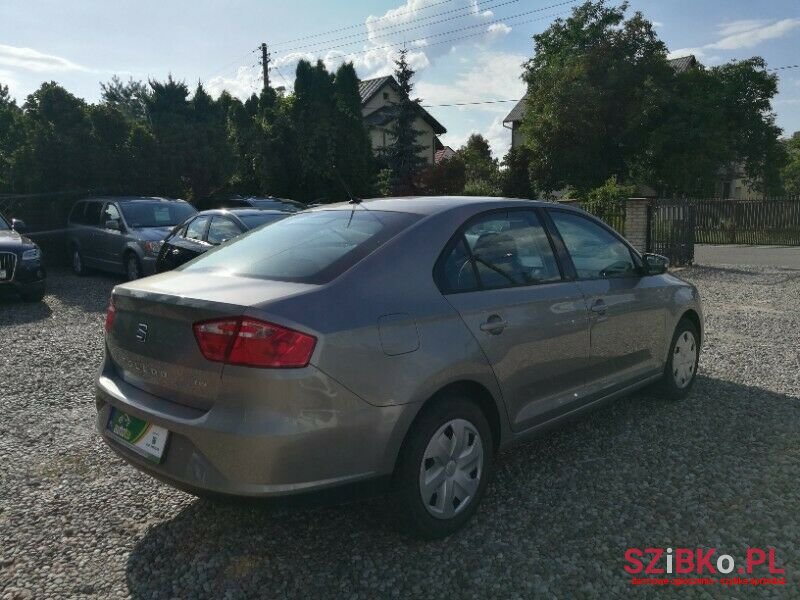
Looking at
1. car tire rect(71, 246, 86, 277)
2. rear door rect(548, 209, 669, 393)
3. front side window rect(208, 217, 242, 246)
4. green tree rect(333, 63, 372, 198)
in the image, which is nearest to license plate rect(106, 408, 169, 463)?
rear door rect(548, 209, 669, 393)

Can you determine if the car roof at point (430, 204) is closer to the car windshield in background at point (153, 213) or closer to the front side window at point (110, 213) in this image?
the car windshield in background at point (153, 213)

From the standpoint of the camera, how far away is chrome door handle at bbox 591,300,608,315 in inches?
160

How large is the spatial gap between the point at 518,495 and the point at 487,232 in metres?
1.44

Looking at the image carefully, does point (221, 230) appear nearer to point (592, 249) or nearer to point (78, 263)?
point (78, 263)

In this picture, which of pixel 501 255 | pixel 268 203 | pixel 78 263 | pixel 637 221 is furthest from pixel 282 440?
pixel 637 221

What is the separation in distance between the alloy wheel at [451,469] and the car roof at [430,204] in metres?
1.13

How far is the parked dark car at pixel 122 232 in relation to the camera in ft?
37.9

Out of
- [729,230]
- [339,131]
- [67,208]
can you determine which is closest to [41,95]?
[67,208]

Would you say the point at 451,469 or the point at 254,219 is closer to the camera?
the point at 451,469

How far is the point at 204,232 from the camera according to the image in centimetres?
975

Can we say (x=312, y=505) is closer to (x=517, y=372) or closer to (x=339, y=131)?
(x=517, y=372)

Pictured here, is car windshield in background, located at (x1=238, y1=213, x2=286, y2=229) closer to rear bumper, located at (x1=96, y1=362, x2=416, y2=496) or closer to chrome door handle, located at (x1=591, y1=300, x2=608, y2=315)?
chrome door handle, located at (x1=591, y1=300, x2=608, y2=315)

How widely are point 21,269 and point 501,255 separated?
843 centimetres

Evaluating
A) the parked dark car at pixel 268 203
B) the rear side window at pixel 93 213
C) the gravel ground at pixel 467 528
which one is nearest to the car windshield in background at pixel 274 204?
the parked dark car at pixel 268 203
